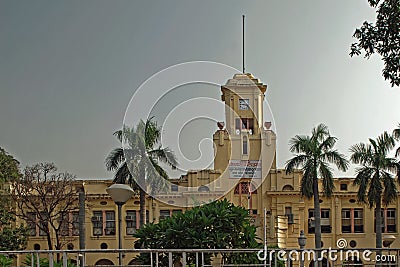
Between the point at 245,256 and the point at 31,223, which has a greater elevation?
the point at 31,223

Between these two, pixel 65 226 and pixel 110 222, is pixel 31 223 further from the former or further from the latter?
pixel 110 222

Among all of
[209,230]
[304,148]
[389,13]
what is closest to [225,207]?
[209,230]

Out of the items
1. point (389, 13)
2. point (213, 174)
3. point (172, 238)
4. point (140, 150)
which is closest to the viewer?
point (389, 13)

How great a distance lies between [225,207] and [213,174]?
24.1m

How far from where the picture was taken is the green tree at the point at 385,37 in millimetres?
9070

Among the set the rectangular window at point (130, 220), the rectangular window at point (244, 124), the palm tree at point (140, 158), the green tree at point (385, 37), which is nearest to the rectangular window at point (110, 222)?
the rectangular window at point (130, 220)

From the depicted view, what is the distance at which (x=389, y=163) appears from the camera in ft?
106

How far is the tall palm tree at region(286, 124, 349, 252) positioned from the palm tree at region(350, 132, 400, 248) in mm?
822

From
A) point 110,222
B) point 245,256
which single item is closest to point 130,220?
point 110,222

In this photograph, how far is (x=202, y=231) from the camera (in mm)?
12562

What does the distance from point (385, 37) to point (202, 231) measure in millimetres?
5239

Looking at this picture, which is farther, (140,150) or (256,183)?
(256,183)

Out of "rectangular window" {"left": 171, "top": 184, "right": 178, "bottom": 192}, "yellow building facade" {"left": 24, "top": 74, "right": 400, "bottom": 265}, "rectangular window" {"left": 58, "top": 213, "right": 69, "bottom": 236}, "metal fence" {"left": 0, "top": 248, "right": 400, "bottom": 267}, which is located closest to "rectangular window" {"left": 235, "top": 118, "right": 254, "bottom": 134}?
"yellow building facade" {"left": 24, "top": 74, "right": 400, "bottom": 265}

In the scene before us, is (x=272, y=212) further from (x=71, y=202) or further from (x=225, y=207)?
(x=225, y=207)
